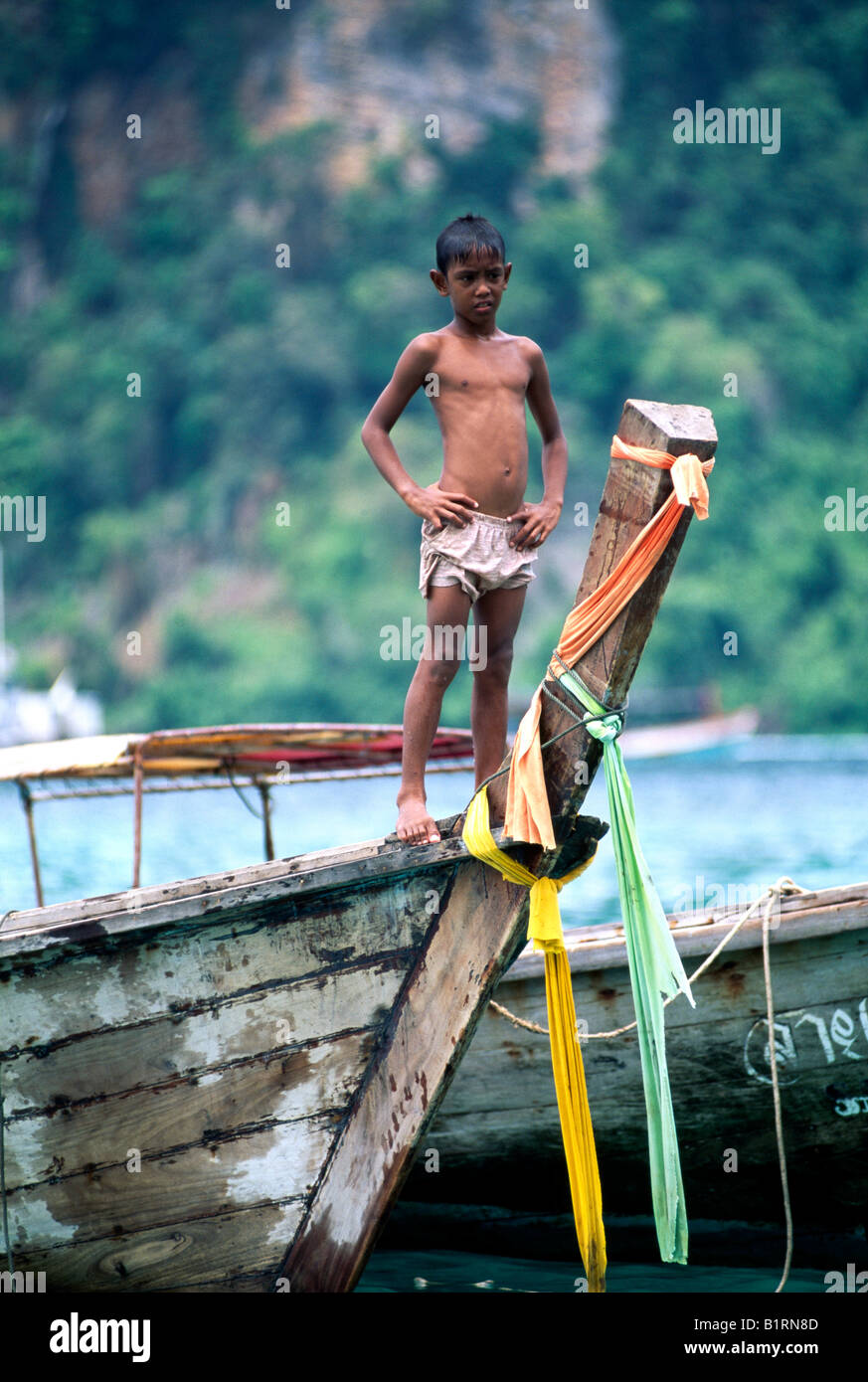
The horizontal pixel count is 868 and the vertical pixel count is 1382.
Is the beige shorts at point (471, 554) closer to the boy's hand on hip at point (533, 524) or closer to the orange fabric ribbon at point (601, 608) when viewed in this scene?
the boy's hand on hip at point (533, 524)

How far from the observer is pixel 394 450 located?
3.77 m

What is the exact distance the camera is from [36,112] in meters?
56.4

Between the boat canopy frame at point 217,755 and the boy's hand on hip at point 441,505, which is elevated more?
the boy's hand on hip at point 441,505

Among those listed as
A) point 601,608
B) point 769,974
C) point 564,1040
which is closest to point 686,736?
point 769,974

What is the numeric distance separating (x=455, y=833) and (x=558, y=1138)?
1.93m

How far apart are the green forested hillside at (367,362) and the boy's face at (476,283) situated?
101 ft

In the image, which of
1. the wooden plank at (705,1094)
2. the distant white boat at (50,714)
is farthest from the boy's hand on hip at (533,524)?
the distant white boat at (50,714)

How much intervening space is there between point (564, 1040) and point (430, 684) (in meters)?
0.99

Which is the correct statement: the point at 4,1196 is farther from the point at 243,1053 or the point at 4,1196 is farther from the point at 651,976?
the point at 651,976

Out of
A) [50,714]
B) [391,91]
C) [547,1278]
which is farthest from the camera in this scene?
[391,91]

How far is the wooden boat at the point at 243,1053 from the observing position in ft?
12.0

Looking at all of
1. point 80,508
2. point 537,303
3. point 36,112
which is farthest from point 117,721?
point 36,112

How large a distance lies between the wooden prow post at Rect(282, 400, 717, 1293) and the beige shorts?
0.38m
